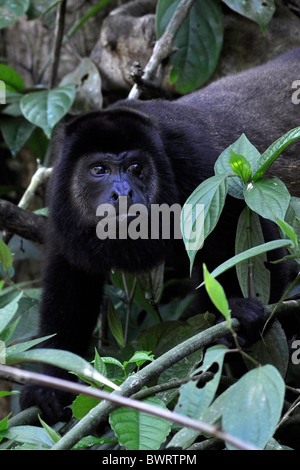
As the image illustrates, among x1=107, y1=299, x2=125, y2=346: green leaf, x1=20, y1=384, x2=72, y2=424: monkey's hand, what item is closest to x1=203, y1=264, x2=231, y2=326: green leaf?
x1=20, y1=384, x2=72, y2=424: monkey's hand

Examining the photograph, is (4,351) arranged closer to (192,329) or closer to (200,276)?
(192,329)

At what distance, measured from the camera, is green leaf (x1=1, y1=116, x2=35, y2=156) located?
4.58 metres

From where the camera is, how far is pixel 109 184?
115 inches

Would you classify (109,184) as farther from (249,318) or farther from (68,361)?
(68,361)

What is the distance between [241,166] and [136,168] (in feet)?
3.03

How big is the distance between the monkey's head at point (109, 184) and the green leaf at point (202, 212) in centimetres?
72

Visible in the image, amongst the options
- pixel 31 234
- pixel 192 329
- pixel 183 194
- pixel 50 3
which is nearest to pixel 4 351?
pixel 192 329

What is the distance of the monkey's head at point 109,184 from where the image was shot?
9.64 feet

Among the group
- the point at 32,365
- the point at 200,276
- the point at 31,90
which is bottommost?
the point at 32,365

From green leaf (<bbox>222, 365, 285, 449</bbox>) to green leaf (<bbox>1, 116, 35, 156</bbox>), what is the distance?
11.1ft

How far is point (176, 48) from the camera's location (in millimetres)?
4422

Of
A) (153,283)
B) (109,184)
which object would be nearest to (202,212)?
(109,184)

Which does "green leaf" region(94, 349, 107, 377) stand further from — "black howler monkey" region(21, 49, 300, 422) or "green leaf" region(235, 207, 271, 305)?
"black howler monkey" region(21, 49, 300, 422)

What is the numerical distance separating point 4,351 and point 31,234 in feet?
6.69
